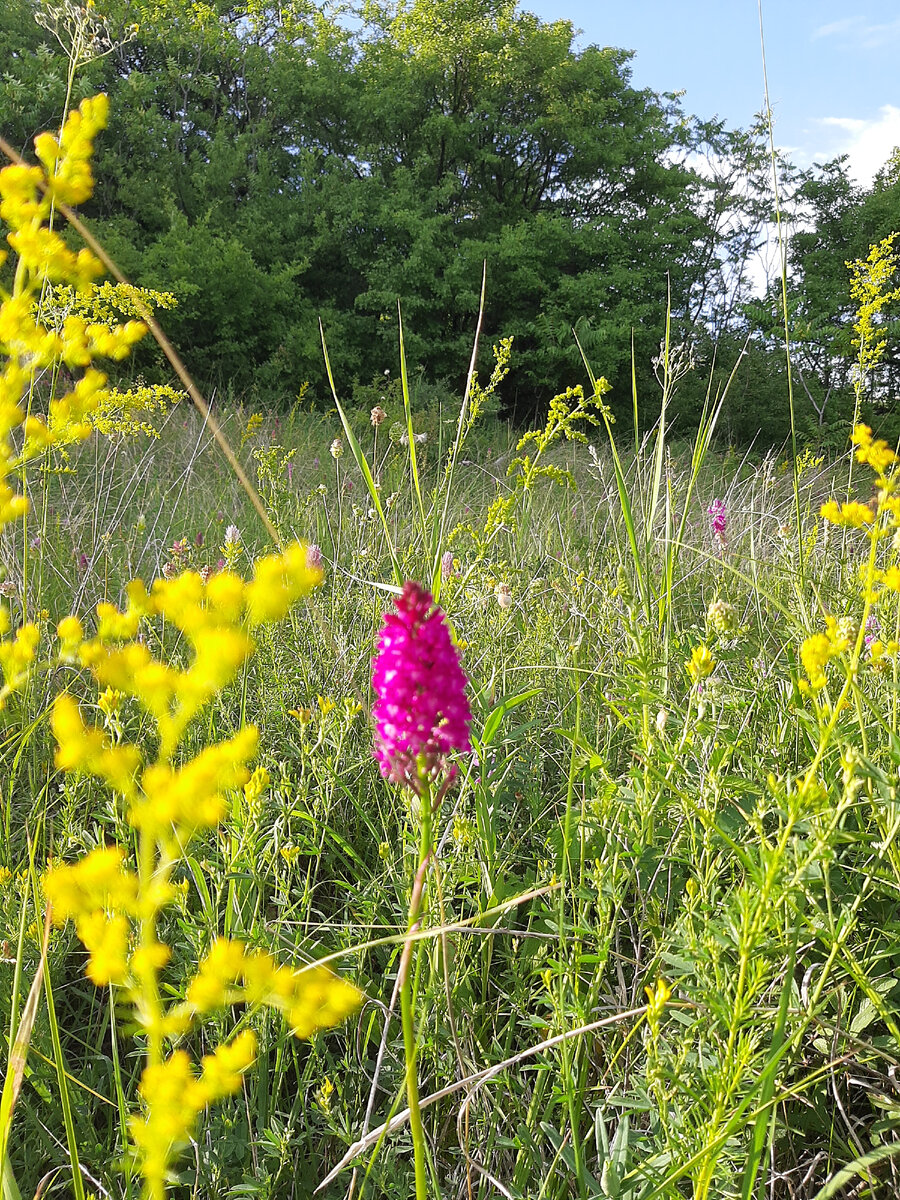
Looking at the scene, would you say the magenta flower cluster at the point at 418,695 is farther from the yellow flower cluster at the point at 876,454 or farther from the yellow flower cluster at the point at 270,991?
the yellow flower cluster at the point at 876,454

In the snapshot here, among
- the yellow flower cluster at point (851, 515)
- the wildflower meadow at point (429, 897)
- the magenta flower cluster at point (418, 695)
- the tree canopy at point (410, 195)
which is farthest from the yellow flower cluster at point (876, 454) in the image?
the tree canopy at point (410, 195)

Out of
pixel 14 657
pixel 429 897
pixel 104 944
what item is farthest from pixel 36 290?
pixel 429 897

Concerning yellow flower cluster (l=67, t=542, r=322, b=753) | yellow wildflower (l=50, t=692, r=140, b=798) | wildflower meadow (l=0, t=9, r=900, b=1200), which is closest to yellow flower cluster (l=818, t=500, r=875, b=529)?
wildflower meadow (l=0, t=9, r=900, b=1200)

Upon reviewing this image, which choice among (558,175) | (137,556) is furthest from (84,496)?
(558,175)

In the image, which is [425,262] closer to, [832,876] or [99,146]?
[99,146]

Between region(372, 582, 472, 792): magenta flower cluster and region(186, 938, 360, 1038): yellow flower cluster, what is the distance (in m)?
0.21

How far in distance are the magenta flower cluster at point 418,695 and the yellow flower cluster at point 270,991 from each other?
0.21 metres

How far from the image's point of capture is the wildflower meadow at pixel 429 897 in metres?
0.56

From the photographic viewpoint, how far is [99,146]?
1326cm

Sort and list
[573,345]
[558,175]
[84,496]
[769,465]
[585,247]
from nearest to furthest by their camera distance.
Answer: [84,496] → [769,465] → [573,345] → [585,247] → [558,175]

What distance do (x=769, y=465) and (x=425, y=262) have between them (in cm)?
1104

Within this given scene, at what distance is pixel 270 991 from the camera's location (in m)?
0.49

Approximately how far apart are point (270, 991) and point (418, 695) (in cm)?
27

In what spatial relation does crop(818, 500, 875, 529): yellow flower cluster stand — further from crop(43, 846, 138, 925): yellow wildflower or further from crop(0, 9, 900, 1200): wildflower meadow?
crop(43, 846, 138, 925): yellow wildflower
